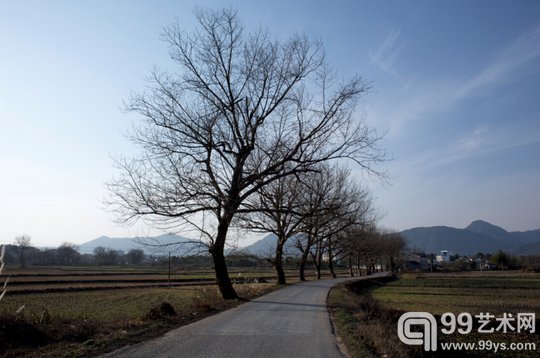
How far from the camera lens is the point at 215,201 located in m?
Answer: 20.9

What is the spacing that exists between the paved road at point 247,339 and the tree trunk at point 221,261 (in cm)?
625

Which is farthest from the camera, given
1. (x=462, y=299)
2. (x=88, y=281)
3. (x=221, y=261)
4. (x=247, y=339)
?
(x=88, y=281)

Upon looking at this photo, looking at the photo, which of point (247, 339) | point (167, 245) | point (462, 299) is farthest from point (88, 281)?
point (247, 339)

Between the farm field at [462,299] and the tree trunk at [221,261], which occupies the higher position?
the tree trunk at [221,261]

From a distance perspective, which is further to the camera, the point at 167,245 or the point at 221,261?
the point at 221,261

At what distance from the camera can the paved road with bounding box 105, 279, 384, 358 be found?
8578mm

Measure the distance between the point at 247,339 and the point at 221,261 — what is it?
1138 cm

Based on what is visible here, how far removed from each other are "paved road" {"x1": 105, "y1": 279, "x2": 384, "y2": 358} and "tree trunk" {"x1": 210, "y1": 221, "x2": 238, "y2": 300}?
6.25 m

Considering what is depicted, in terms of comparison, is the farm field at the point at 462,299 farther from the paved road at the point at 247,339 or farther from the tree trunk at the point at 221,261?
the paved road at the point at 247,339

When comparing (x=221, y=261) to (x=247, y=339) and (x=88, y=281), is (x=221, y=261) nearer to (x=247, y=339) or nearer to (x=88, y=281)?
(x=247, y=339)

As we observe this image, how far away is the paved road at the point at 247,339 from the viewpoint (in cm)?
858

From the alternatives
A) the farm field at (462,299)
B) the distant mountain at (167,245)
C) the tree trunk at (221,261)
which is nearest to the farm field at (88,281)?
the farm field at (462,299)

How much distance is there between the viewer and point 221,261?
21219 millimetres

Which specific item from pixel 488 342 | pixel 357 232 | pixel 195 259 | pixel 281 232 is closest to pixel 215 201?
pixel 195 259
